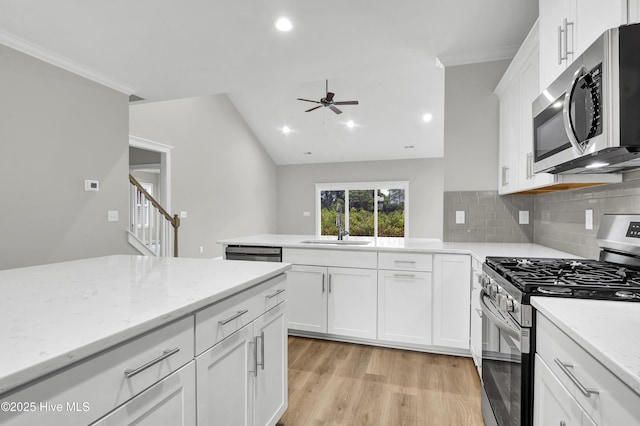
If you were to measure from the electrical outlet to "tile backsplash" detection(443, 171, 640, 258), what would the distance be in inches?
0.9

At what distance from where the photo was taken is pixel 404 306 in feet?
9.14

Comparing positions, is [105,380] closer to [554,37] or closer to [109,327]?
[109,327]

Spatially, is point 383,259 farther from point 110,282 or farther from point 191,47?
point 191,47

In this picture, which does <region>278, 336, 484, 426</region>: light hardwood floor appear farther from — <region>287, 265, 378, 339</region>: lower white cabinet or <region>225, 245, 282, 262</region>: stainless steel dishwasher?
<region>225, 245, 282, 262</region>: stainless steel dishwasher

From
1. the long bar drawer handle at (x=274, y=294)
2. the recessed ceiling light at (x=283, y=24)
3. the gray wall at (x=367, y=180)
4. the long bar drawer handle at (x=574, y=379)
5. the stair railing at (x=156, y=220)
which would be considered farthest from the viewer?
the gray wall at (x=367, y=180)

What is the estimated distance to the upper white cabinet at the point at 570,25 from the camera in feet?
3.60

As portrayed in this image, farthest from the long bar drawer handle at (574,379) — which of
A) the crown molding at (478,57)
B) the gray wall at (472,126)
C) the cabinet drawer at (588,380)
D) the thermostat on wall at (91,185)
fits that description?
the thermostat on wall at (91,185)

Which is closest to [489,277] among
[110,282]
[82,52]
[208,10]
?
[110,282]

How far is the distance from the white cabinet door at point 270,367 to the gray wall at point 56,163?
242 cm

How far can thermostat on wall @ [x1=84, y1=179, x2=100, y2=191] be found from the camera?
3.16m

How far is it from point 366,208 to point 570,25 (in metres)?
7.44

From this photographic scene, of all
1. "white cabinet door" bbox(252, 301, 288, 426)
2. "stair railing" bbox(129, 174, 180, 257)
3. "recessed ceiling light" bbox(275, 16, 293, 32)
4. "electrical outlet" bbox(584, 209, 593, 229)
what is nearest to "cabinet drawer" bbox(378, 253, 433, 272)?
"electrical outlet" bbox(584, 209, 593, 229)

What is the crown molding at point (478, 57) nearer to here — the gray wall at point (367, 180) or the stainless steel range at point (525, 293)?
the stainless steel range at point (525, 293)

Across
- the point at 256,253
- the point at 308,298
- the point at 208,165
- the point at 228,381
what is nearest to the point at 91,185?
the point at 256,253
